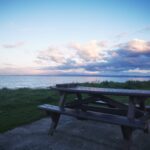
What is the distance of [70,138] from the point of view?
411 cm

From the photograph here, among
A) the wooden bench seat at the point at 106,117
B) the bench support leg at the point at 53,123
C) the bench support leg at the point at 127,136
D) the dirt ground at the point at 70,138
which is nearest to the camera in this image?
the wooden bench seat at the point at 106,117

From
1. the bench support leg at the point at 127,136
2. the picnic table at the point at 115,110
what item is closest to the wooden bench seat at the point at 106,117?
the picnic table at the point at 115,110

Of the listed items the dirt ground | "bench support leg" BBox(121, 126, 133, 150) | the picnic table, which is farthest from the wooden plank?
the dirt ground

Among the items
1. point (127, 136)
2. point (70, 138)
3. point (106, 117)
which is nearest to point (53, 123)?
point (70, 138)

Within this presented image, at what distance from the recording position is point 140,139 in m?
4.02

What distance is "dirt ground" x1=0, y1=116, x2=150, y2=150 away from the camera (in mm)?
3697

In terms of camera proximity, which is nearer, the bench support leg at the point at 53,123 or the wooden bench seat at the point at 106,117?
the wooden bench seat at the point at 106,117

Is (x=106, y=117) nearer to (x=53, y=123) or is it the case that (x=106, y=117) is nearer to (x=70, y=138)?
(x=70, y=138)

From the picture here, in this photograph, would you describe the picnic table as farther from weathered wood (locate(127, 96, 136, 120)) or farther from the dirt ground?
the dirt ground

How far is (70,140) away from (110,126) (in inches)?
50.2

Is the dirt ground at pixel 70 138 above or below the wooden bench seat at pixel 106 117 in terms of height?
below

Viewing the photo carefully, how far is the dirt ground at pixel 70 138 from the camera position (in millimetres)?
3697

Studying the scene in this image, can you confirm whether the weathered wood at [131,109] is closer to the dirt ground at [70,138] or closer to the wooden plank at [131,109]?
the wooden plank at [131,109]

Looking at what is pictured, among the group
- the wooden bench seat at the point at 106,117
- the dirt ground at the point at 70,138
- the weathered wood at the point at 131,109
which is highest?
the weathered wood at the point at 131,109
